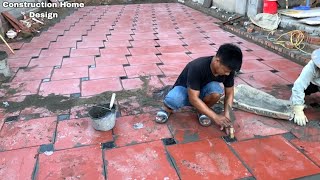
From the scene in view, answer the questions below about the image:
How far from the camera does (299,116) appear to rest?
7.61 feet

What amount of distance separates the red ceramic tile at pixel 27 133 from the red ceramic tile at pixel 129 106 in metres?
0.62

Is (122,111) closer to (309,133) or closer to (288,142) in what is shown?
(288,142)

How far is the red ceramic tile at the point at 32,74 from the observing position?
3.35 meters

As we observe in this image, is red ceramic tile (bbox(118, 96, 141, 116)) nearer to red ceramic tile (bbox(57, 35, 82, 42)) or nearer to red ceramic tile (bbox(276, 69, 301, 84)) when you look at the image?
red ceramic tile (bbox(276, 69, 301, 84))

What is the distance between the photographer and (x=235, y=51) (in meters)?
1.74

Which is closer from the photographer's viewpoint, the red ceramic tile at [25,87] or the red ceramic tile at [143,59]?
the red ceramic tile at [25,87]

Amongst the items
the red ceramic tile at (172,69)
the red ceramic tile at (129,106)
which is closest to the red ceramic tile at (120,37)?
the red ceramic tile at (172,69)

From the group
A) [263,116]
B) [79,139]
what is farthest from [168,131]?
[263,116]

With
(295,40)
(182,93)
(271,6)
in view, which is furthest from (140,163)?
(271,6)

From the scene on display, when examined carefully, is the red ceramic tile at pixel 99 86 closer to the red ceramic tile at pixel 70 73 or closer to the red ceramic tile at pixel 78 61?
the red ceramic tile at pixel 70 73

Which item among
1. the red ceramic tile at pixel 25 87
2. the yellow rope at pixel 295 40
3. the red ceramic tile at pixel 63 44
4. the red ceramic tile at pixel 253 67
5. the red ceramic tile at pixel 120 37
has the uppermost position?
the yellow rope at pixel 295 40

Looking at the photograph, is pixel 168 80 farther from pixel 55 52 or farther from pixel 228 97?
pixel 55 52

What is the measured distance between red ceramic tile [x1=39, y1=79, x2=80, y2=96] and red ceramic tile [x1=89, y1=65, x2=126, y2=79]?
250 millimetres

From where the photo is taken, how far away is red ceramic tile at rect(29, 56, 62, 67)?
12.4ft
